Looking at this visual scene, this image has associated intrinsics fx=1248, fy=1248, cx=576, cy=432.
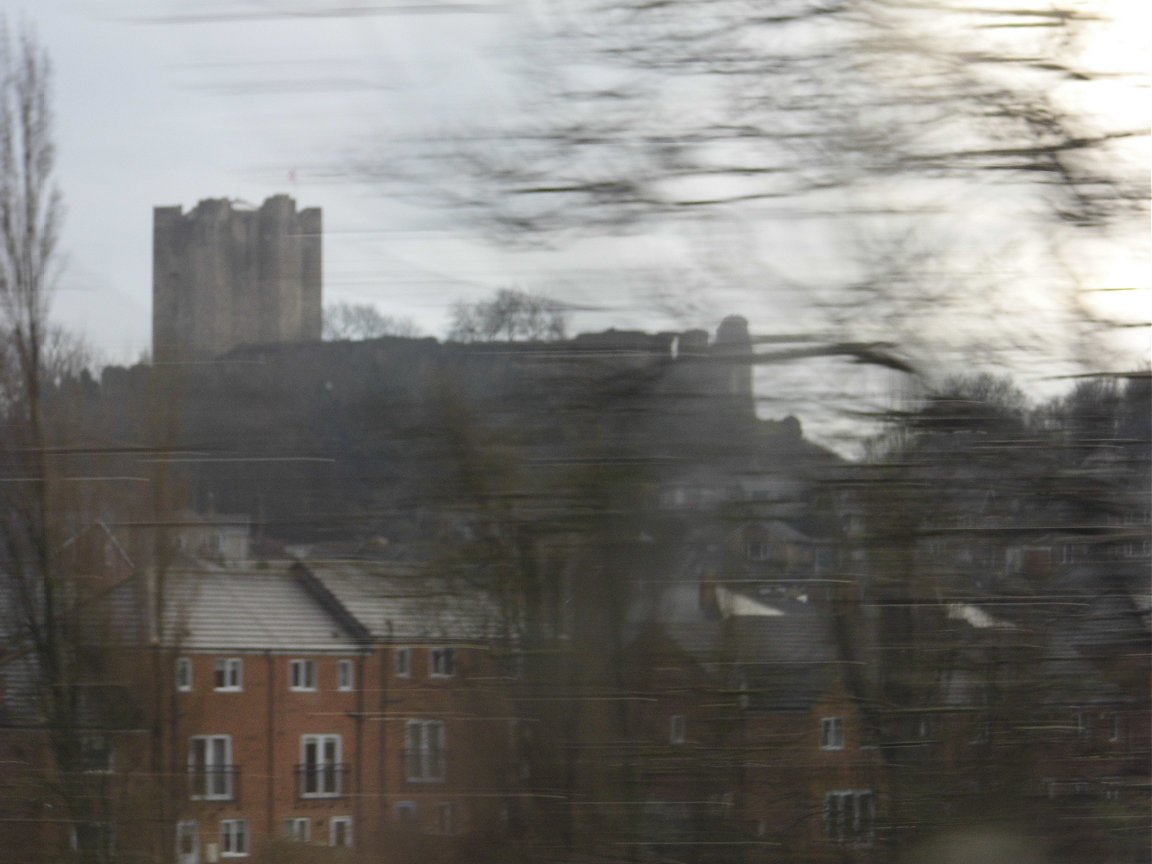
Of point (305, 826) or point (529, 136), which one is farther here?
point (529, 136)

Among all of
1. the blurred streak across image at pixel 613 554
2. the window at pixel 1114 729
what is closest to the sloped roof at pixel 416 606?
the blurred streak across image at pixel 613 554

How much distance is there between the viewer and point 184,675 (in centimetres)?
212

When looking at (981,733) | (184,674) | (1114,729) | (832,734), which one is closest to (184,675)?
(184,674)

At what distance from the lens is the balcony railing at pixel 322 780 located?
1.99 metres

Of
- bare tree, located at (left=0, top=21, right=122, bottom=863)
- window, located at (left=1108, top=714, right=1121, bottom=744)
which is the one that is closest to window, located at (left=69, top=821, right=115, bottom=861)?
bare tree, located at (left=0, top=21, right=122, bottom=863)

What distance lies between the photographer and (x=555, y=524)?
2.05 metres

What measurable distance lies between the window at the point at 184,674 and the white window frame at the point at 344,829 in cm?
34

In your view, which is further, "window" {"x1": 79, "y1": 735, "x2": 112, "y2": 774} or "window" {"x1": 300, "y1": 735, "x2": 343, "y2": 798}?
"window" {"x1": 79, "y1": 735, "x2": 112, "y2": 774}

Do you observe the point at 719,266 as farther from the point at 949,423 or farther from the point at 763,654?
the point at 763,654

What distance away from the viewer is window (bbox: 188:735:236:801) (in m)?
2.03

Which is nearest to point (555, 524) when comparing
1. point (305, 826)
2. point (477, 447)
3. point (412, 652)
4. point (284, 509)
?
point (477, 447)

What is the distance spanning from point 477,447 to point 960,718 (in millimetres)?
913

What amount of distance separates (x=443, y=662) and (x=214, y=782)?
0.42 meters

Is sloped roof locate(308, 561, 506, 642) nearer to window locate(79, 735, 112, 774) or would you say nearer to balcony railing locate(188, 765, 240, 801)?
balcony railing locate(188, 765, 240, 801)
